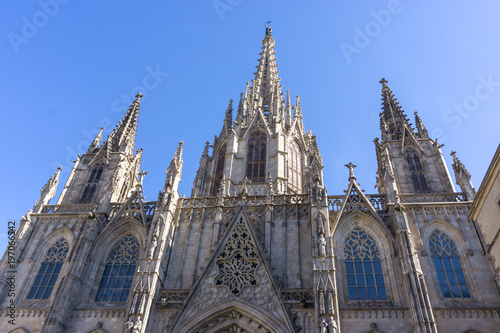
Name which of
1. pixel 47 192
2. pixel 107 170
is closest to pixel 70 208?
pixel 47 192

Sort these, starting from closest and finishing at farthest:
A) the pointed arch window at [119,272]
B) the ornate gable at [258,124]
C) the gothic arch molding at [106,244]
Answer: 1. the pointed arch window at [119,272]
2. the gothic arch molding at [106,244]
3. the ornate gable at [258,124]

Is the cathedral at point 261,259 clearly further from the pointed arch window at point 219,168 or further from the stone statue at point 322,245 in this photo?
the pointed arch window at point 219,168

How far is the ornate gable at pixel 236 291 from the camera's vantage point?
17906 mm

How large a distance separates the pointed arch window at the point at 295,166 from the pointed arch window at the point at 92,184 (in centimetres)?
1449

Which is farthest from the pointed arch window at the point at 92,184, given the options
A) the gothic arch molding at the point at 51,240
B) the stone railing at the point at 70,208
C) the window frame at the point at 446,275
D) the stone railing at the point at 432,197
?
the window frame at the point at 446,275

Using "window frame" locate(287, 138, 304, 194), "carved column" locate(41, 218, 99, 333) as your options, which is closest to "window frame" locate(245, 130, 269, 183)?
"window frame" locate(287, 138, 304, 194)

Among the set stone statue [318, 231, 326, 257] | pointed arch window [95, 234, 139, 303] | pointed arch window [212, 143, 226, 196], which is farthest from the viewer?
pointed arch window [212, 143, 226, 196]

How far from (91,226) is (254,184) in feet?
36.0

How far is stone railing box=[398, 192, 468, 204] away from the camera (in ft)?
77.4

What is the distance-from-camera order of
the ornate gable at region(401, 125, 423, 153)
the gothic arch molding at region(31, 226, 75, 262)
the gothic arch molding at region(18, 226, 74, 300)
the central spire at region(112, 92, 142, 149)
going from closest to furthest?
1. the gothic arch molding at region(18, 226, 74, 300)
2. the gothic arch molding at region(31, 226, 75, 262)
3. the ornate gable at region(401, 125, 423, 153)
4. the central spire at region(112, 92, 142, 149)

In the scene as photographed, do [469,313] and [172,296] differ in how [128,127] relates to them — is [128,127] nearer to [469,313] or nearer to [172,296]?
[172,296]

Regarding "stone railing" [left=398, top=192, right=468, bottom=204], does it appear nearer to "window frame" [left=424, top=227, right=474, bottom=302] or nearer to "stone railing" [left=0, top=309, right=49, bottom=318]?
"window frame" [left=424, top=227, right=474, bottom=302]

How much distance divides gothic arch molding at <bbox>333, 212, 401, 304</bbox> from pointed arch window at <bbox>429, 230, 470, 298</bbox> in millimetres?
2401

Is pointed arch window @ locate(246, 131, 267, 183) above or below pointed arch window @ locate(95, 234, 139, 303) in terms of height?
above
